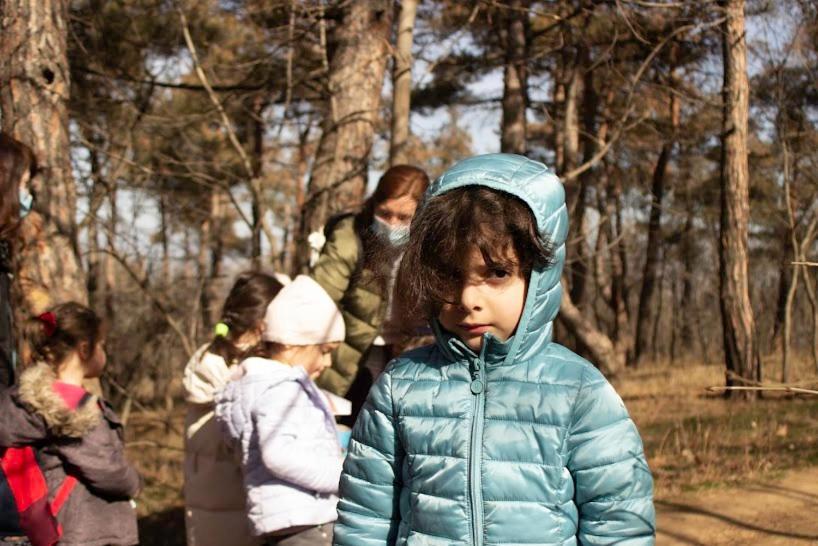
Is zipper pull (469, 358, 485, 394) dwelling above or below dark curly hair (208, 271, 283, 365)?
below

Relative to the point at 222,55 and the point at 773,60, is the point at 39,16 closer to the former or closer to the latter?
the point at 222,55

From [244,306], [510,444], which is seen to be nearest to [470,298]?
[510,444]

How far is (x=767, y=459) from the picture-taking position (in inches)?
A: 211

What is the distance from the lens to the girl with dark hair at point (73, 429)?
114 inches

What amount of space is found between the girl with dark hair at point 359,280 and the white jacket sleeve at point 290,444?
0.61 m

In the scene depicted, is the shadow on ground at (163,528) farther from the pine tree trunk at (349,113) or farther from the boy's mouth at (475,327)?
the boy's mouth at (475,327)

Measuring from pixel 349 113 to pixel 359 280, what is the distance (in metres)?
2.01

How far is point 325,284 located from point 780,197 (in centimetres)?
1745

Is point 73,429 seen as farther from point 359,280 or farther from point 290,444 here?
point 359,280

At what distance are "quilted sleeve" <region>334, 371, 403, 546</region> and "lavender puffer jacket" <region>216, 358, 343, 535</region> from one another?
2.89 feet

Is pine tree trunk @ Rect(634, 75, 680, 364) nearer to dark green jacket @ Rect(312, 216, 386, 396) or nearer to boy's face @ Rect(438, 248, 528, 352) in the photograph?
dark green jacket @ Rect(312, 216, 386, 396)

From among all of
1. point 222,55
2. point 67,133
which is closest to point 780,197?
point 222,55

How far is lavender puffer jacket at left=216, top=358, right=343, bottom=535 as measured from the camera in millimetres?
2756

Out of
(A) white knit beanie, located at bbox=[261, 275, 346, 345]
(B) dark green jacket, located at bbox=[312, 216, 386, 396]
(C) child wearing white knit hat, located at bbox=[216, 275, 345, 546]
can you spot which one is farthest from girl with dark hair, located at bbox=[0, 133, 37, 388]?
(B) dark green jacket, located at bbox=[312, 216, 386, 396]
